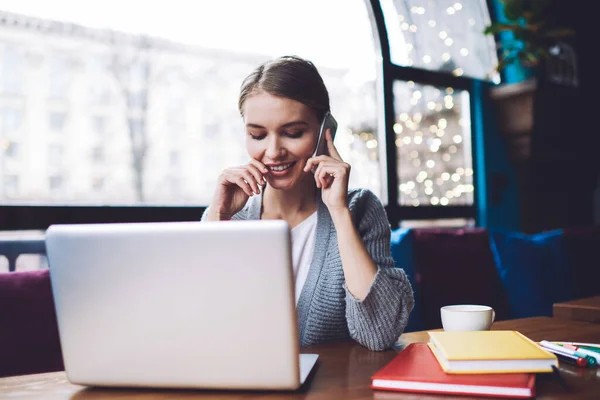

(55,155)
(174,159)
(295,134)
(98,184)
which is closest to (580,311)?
(295,134)

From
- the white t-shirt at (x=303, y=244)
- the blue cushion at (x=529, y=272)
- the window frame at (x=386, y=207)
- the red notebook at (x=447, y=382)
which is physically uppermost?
the window frame at (x=386, y=207)

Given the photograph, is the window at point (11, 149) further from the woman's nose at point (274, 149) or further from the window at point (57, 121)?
the woman's nose at point (274, 149)

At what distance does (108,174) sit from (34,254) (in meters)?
0.44

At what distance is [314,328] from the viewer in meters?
1.29

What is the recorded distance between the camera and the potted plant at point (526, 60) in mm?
3081

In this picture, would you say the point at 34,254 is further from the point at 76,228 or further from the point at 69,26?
the point at 76,228

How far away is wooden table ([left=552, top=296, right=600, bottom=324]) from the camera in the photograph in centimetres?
145

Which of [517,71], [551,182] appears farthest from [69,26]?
[551,182]

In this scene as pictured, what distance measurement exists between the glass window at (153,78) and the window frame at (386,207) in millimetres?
60

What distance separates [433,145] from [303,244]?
6.56 ft

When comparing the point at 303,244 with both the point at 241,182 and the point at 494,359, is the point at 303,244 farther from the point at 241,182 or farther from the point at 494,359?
the point at 494,359

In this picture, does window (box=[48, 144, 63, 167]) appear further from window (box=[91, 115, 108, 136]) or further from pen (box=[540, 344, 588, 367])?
pen (box=[540, 344, 588, 367])

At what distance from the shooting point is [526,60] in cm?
319

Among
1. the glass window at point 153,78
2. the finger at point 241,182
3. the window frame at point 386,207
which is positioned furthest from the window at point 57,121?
the finger at point 241,182
